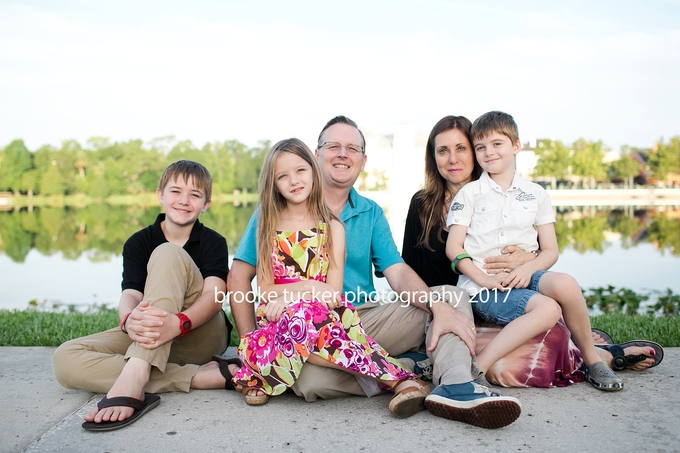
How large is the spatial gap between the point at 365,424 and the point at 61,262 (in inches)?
469

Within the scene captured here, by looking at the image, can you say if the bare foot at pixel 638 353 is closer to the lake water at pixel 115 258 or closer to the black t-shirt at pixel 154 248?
the black t-shirt at pixel 154 248

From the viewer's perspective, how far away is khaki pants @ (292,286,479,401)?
246 centimetres

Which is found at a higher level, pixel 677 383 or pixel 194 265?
pixel 194 265

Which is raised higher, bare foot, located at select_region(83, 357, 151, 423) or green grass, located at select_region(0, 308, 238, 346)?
bare foot, located at select_region(83, 357, 151, 423)

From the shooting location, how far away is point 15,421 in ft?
7.70

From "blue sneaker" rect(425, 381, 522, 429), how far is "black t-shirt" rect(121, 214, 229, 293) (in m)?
1.32

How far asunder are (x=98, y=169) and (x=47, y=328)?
57.4 meters

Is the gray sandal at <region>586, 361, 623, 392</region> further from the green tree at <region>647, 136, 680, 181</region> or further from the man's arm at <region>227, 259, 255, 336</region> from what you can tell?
the green tree at <region>647, 136, 680, 181</region>

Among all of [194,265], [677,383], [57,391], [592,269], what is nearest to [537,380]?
[677,383]

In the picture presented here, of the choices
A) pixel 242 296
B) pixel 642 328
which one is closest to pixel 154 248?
pixel 242 296

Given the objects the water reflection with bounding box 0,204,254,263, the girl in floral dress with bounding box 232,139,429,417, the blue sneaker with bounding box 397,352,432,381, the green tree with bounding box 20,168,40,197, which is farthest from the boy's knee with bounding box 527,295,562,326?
the green tree with bounding box 20,168,40,197

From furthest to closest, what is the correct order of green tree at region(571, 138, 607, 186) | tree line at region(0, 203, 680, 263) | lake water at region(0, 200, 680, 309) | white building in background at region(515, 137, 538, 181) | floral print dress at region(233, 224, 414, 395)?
white building in background at region(515, 137, 538, 181)
green tree at region(571, 138, 607, 186)
tree line at region(0, 203, 680, 263)
lake water at region(0, 200, 680, 309)
floral print dress at region(233, 224, 414, 395)

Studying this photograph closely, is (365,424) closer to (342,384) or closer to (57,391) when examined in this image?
(342,384)

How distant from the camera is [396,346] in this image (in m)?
2.95
